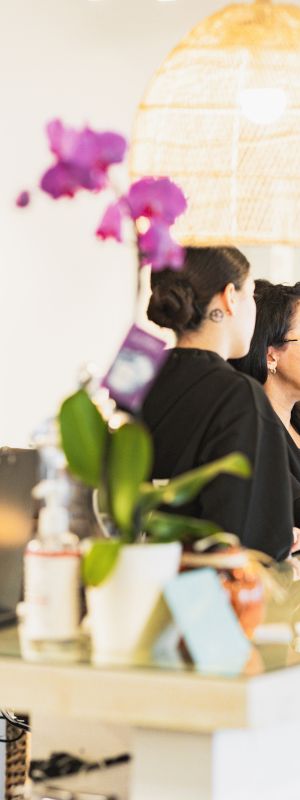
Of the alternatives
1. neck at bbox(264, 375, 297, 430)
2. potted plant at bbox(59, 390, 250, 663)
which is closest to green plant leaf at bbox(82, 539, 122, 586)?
potted plant at bbox(59, 390, 250, 663)

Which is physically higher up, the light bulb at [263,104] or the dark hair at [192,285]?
the light bulb at [263,104]

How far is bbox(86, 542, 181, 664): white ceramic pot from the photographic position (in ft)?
5.22

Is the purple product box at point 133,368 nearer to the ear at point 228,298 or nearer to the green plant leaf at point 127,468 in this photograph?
the green plant leaf at point 127,468

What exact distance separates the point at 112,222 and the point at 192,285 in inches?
29.5

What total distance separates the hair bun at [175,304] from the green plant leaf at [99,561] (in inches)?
37.4

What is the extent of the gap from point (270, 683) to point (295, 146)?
88cm

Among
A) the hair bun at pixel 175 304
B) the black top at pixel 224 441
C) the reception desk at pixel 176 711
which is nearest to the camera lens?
the reception desk at pixel 176 711

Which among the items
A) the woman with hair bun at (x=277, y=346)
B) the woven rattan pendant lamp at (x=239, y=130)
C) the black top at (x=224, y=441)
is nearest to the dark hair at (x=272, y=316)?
the woman with hair bun at (x=277, y=346)

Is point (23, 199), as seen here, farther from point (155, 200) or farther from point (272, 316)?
point (272, 316)

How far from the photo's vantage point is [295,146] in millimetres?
2088

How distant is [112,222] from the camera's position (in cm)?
178

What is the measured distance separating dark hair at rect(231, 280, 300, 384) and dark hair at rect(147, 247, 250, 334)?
1.25 metres

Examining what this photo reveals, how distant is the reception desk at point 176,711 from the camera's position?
149 centimetres

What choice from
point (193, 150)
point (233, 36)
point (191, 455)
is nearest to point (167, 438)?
point (191, 455)
